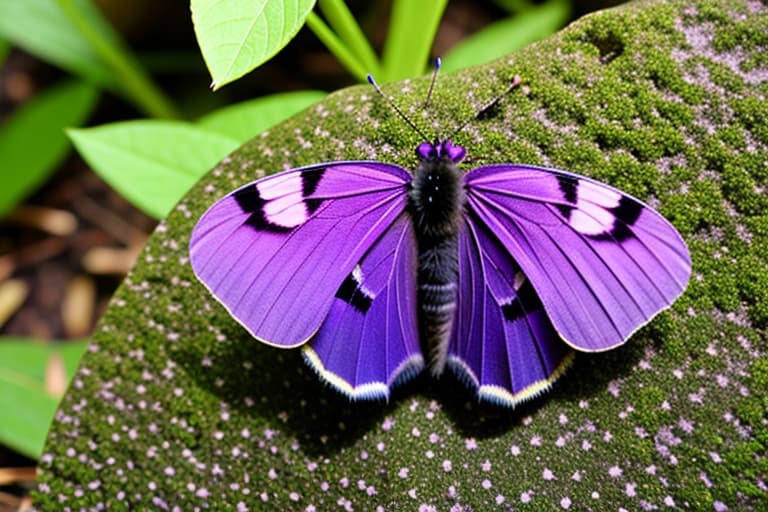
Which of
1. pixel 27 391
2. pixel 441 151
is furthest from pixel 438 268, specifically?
pixel 27 391

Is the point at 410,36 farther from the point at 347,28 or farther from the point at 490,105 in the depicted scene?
the point at 490,105

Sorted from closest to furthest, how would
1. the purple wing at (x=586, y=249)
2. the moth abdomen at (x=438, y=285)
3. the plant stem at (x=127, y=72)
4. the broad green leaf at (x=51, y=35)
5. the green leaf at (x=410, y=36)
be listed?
the purple wing at (x=586, y=249) < the moth abdomen at (x=438, y=285) < the green leaf at (x=410, y=36) < the plant stem at (x=127, y=72) < the broad green leaf at (x=51, y=35)

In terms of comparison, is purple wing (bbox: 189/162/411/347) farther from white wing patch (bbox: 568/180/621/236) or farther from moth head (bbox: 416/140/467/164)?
white wing patch (bbox: 568/180/621/236)

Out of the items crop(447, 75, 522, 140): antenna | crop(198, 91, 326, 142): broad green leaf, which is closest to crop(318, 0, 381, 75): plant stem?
crop(198, 91, 326, 142): broad green leaf

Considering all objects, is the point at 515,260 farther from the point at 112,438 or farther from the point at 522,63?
the point at 112,438

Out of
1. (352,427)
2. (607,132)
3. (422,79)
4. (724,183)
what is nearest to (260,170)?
(422,79)

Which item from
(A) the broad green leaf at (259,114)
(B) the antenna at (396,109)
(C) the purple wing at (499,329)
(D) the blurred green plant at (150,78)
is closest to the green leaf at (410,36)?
(D) the blurred green plant at (150,78)

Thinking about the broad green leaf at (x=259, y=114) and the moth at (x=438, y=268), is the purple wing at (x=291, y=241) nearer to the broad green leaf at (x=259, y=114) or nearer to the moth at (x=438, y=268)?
the moth at (x=438, y=268)
